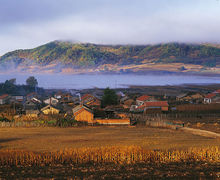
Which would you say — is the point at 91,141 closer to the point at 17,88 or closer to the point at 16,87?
the point at 17,88

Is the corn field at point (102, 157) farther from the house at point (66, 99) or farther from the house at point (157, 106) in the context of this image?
the house at point (66, 99)

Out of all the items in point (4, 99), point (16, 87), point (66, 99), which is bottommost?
point (66, 99)

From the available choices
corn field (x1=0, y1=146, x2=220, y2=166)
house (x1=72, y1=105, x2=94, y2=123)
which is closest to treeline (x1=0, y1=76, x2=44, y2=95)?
house (x1=72, y1=105, x2=94, y2=123)

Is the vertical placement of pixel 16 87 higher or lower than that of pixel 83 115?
higher

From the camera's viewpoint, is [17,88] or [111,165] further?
[17,88]

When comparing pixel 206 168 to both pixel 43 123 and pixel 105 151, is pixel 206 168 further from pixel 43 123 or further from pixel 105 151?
pixel 43 123

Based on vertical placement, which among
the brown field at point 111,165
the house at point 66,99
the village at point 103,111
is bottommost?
the house at point 66,99

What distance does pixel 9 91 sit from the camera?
358ft

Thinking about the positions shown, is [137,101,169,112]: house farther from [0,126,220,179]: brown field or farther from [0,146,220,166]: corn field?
[0,146,220,166]: corn field

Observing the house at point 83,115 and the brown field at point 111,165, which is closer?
the brown field at point 111,165

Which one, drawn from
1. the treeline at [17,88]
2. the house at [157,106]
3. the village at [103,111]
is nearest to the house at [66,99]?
the village at [103,111]

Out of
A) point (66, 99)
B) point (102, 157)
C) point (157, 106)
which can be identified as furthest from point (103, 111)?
point (66, 99)

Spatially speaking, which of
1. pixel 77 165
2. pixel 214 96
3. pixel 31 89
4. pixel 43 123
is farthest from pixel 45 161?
pixel 31 89

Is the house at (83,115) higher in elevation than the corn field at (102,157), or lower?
lower
